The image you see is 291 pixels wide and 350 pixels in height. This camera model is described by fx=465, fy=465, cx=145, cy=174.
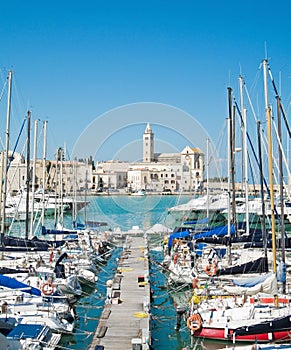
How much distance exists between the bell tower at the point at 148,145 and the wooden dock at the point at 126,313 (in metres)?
148

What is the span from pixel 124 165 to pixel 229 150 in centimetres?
14028

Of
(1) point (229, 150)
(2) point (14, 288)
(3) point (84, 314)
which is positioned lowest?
(3) point (84, 314)

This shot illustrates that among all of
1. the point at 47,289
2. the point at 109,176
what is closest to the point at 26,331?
the point at 47,289

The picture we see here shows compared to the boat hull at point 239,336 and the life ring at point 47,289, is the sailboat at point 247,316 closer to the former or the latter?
the boat hull at point 239,336

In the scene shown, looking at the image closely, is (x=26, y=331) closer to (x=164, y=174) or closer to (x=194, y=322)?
(x=194, y=322)

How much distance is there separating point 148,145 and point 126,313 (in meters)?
159

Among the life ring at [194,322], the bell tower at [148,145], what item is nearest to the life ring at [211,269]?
the life ring at [194,322]

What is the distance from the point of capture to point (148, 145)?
575 feet

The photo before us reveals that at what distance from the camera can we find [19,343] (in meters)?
12.1

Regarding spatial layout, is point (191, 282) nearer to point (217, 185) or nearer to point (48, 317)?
point (48, 317)

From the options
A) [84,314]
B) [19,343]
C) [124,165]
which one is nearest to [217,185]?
[124,165]

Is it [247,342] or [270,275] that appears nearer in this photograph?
[247,342]

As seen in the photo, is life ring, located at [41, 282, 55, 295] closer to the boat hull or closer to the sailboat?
the sailboat

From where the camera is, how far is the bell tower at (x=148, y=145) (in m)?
174
